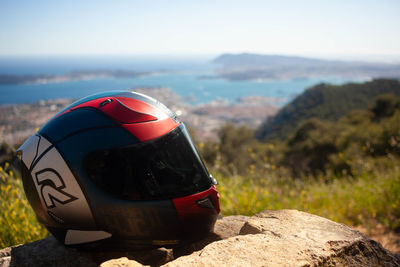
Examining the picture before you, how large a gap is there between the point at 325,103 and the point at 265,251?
44.3 meters

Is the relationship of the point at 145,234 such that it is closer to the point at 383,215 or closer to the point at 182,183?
the point at 182,183

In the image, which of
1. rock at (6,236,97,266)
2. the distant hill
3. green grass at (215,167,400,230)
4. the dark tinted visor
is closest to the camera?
the dark tinted visor

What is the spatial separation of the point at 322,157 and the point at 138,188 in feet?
54.9

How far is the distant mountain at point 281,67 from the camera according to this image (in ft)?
345

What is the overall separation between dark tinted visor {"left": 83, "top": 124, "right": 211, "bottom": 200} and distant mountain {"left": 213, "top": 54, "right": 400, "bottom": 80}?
106 m

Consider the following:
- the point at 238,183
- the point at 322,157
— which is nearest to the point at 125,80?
the point at 322,157

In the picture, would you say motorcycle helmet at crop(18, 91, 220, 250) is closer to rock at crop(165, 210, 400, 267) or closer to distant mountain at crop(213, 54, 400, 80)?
rock at crop(165, 210, 400, 267)

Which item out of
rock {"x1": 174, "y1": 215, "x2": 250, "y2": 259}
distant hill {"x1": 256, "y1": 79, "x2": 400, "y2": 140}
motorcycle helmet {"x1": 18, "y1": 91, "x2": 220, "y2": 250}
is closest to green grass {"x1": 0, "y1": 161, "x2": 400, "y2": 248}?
A: rock {"x1": 174, "y1": 215, "x2": 250, "y2": 259}

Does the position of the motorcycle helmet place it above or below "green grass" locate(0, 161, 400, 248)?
above

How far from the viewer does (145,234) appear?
2271mm

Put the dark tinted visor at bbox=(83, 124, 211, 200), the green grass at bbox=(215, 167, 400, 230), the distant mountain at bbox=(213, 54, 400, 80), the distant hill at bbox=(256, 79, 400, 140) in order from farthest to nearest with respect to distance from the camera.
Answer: the distant mountain at bbox=(213, 54, 400, 80)
the distant hill at bbox=(256, 79, 400, 140)
the green grass at bbox=(215, 167, 400, 230)
the dark tinted visor at bbox=(83, 124, 211, 200)

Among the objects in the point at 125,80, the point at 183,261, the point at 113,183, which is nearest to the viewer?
the point at 183,261

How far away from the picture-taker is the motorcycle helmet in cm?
214

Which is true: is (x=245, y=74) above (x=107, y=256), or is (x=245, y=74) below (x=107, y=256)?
above
